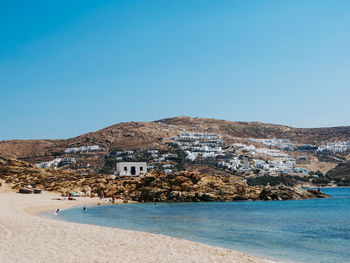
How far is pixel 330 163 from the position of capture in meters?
136

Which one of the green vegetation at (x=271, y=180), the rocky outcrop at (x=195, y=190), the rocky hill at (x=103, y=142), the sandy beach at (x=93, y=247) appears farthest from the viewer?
the rocky hill at (x=103, y=142)

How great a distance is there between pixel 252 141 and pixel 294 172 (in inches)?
2251

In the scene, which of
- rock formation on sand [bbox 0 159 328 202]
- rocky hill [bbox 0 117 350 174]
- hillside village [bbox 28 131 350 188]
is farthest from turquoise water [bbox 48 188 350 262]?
rocky hill [bbox 0 117 350 174]

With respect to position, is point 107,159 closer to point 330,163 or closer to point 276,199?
point 276,199

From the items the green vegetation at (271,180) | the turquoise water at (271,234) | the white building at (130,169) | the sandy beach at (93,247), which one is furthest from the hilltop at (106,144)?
the sandy beach at (93,247)

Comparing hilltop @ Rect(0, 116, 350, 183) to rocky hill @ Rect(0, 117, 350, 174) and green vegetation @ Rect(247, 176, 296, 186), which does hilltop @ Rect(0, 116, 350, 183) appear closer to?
rocky hill @ Rect(0, 117, 350, 174)

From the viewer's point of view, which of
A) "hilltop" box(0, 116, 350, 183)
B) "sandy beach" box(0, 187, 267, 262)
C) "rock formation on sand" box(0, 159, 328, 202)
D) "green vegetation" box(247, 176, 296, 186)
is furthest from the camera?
"hilltop" box(0, 116, 350, 183)

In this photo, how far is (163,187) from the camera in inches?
2002

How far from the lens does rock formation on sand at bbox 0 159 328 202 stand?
4947 cm

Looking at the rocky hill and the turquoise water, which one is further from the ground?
the rocky hill

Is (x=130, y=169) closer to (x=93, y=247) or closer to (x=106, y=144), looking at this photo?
(x=106, y=144)

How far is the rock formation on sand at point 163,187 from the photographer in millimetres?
49469

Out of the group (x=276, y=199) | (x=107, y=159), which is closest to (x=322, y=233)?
(x=276, y=199)

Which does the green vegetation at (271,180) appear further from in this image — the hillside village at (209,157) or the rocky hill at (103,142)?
the rocky hill at (103,142)
